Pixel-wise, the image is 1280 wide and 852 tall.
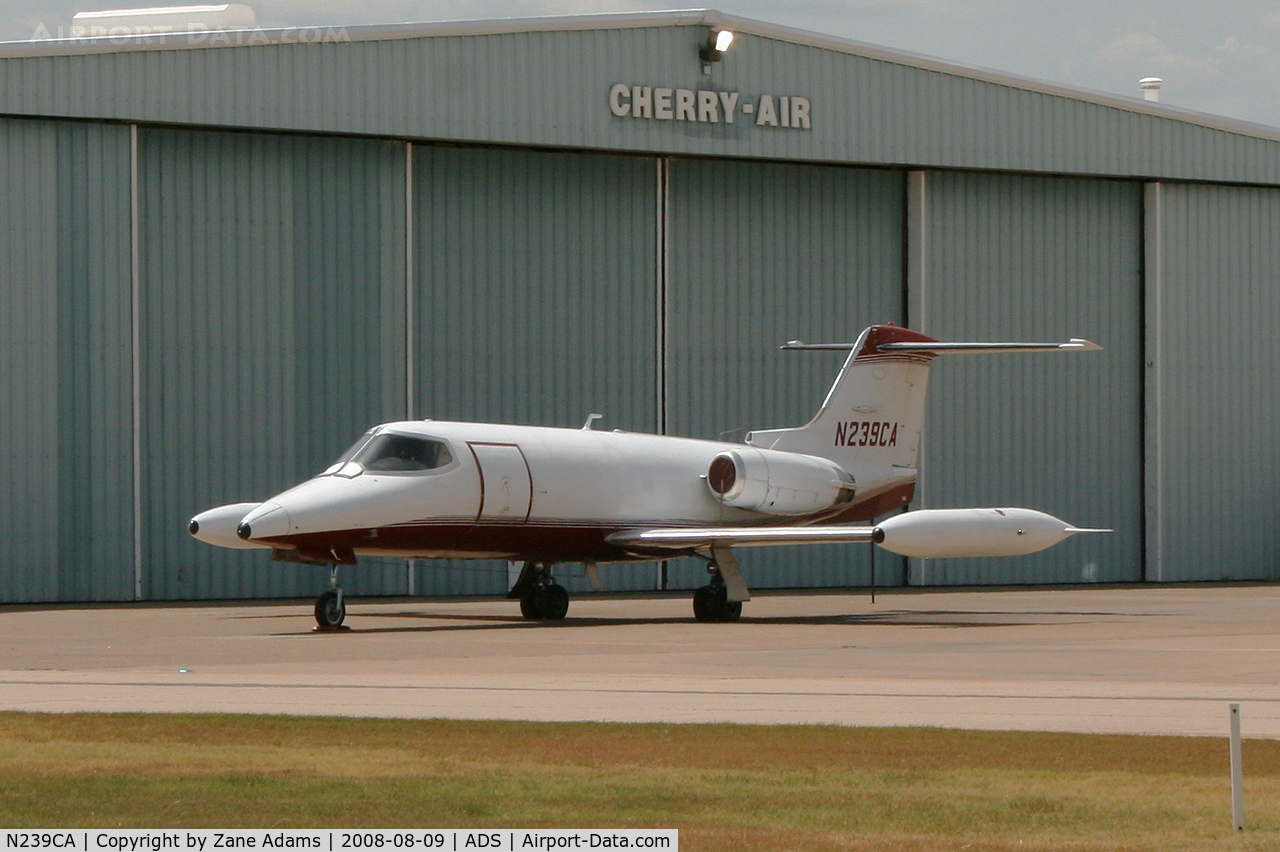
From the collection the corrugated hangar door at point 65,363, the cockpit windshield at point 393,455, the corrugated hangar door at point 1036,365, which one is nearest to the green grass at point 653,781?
the cockpit windshield at point 393,455

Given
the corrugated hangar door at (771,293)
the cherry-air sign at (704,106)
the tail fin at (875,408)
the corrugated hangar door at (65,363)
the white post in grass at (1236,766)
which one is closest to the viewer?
the white post in grass at (1236,766)

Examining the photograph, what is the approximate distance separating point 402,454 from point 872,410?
31.6 feet

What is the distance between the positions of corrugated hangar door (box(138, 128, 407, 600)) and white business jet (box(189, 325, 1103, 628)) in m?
7.04

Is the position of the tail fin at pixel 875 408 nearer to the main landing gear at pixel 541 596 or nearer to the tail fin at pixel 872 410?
the tail fin at pixel 872 410

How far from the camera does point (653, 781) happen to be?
959 cm

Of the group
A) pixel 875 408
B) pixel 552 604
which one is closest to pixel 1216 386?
pixel 875 408

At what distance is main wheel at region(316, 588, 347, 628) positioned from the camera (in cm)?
2223

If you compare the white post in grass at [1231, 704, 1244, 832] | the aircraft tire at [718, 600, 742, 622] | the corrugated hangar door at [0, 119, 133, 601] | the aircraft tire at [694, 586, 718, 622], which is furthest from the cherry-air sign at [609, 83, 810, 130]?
the white post in grass at [1231, 704, 1244, 832]

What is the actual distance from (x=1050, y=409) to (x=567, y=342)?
38.9ft

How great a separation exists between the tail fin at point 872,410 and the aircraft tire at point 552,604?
548 cm

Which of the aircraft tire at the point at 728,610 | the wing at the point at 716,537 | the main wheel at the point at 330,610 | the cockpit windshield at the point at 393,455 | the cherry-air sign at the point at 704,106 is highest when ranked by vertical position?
the cherry-air sign at the point at 704,106

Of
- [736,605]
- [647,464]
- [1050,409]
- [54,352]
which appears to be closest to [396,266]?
[54,352]

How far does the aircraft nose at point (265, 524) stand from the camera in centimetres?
2106

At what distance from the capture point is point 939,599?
33.6m
